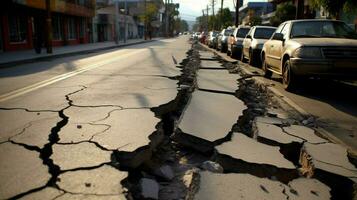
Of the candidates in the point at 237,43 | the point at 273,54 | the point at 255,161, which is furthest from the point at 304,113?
the point at 237,43

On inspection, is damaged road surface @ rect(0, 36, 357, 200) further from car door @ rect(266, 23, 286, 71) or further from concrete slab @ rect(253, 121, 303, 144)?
car door @ rect(266, 23, 286, 71)

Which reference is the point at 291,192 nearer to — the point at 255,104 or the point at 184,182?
the point at 184,182

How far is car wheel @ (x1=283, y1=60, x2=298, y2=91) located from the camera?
9186mm

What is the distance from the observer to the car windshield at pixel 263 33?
1666 centimetres

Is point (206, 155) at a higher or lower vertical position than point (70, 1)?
lower

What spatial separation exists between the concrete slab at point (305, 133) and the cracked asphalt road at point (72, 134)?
6.34 ft

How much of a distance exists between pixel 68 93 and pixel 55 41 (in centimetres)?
2795

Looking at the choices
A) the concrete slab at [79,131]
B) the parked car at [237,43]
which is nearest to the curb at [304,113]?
the concrete slab at [79,131]

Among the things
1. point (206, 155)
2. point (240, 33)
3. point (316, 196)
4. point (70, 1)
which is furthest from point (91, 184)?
A: point (70, 1)

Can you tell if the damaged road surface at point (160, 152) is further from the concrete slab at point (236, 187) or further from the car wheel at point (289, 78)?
the car wheel at point (289, 78)

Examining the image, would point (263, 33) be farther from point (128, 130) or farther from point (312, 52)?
point (128, 130)

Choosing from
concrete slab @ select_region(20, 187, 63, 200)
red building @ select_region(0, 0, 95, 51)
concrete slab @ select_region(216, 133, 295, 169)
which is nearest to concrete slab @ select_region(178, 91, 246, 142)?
concrete slab @ select_region(216, 133, 295, 169)

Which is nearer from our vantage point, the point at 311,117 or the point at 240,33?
the point at 311,117

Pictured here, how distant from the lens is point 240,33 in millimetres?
21516
